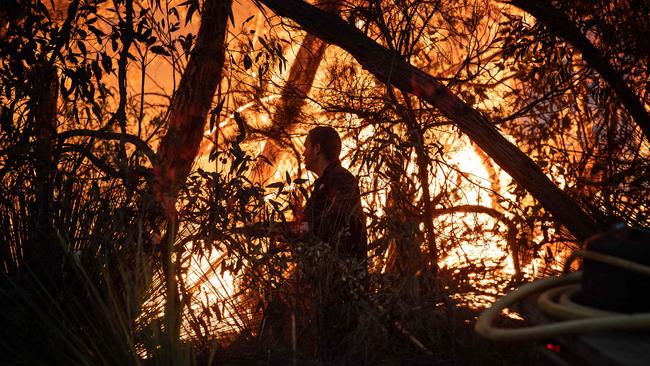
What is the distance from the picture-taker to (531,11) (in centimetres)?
430

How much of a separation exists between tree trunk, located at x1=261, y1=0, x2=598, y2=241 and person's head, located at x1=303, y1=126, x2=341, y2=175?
Answer: 551 millimetres

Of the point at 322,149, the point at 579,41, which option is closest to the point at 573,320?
the point at 322,149

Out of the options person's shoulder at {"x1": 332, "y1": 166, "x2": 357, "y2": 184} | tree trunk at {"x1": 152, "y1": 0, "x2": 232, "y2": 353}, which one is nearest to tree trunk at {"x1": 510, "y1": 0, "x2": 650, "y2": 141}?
person's shoulder at {"x1": 332, "y1": 166, "x2": 357, "y2": 184}

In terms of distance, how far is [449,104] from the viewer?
376 centimetres

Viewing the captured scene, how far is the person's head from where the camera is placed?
4238 mm

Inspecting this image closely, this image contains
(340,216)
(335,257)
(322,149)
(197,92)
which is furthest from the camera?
(197,92)

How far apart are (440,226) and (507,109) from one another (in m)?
2.14

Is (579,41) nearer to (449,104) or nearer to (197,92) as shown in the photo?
(449,104)

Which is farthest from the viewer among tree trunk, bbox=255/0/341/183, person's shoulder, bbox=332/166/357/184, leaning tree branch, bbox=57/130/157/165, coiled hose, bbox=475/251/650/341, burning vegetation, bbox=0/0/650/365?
tree trunk, bbox=255/0/341/183

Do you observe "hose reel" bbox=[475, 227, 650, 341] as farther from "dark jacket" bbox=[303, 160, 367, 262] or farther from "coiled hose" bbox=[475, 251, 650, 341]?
"dark jacket" bbox=[303, 160, 367, 262]

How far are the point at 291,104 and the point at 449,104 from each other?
2204 millimetres

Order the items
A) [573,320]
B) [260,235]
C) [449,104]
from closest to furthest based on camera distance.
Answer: [573,320], [260,235], [449,104]

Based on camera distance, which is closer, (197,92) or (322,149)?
(322,149)

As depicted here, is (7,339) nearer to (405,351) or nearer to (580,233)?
(405,351)
